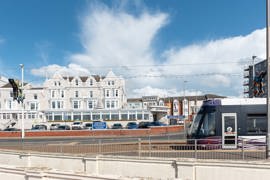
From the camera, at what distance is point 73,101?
2756 inches

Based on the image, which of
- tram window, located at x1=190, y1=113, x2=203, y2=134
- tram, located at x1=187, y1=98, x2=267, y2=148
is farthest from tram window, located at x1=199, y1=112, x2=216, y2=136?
tram window, located at x1=190, y1=113, x2=203, y2=134

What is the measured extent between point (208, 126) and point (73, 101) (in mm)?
55848

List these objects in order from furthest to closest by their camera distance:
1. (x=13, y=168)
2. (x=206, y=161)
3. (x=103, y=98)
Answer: (x=103, y=98), (x=206, y=161), (x=13, y=168)

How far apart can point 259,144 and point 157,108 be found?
59.6 metres

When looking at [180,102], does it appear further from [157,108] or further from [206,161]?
[206,161]

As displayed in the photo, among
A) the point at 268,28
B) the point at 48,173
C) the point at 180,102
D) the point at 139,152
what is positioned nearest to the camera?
the point at 48,173

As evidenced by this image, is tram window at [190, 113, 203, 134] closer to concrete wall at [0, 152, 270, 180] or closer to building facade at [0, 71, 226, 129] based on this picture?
concrete wall at [0, 152, 270, 180]

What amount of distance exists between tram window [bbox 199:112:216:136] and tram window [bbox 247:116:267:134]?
6.67ft

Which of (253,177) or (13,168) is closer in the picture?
(13,168)

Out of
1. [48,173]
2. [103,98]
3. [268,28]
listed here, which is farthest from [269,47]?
[103,98]

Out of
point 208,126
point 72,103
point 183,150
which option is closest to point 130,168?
point 183,150

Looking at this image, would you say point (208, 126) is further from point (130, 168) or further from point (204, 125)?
point (130, 168)

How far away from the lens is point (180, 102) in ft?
350

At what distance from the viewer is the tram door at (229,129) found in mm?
16825
